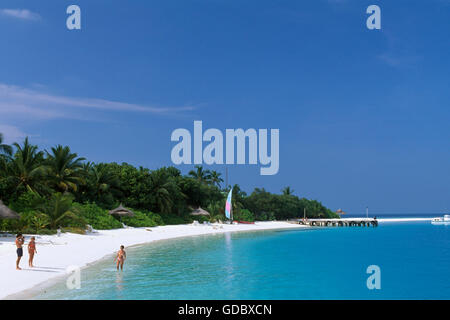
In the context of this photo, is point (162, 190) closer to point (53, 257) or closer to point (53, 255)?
point (53, 255)

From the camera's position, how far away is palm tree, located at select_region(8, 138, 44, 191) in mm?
38312

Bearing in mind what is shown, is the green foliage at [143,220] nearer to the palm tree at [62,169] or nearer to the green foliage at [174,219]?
the green foliage at [174,219]

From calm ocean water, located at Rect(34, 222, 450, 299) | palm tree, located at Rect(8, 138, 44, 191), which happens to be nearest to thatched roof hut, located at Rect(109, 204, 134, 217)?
palm tree, located at Rect(8, 138, 44, 191)

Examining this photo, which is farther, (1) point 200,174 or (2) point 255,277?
(1) point 200,174

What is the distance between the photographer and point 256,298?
588 inches

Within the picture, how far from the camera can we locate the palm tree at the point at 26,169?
3831cm

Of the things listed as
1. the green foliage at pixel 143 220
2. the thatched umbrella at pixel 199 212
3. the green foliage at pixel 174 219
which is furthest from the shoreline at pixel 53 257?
the thatched umbrella at pixel 199 212

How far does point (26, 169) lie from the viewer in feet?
127

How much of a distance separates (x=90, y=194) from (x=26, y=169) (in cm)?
1206

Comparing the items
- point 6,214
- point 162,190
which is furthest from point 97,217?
point 6,214

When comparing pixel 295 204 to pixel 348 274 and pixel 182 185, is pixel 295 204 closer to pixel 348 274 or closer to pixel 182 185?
pixel 182 185
